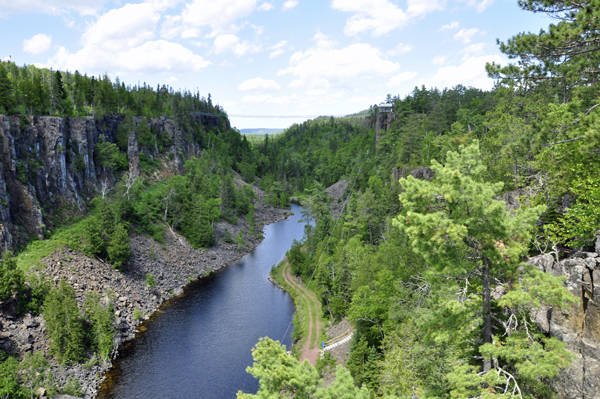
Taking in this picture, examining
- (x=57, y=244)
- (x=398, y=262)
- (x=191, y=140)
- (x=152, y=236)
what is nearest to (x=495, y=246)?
(x=398, y=262)


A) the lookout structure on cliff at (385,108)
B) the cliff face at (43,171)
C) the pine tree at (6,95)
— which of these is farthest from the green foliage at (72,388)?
the lookout structure on cliff at (385,108)

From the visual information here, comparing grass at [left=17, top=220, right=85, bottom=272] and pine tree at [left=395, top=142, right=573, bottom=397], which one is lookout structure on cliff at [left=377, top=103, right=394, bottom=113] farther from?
pine tree at [left=395, top=142, right=573, bottom=397]

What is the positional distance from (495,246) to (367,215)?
138ft

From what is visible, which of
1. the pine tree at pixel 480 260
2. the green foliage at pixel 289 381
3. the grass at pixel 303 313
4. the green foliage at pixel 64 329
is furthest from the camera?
the grass at pixel 303 313

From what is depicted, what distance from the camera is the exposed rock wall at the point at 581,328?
1286 centimetres

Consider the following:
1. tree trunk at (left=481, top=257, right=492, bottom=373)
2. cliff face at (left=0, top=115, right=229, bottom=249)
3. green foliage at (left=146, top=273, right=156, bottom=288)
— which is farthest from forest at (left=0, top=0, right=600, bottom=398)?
green foliage at (left=146, top=273, right=156, bottom=288)

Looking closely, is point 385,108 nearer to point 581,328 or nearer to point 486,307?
point 581,328

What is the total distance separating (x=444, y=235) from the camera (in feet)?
43.0

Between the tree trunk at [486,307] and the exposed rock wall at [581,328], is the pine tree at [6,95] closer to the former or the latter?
the tree trunk at [486,307]

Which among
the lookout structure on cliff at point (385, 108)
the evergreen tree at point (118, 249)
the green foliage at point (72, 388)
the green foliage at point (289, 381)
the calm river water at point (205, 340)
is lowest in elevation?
the calm river water at point (205, 340)

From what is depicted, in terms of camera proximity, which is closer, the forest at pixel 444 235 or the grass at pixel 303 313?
the forest at pixel 444 235

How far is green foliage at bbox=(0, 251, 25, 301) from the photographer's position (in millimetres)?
35469

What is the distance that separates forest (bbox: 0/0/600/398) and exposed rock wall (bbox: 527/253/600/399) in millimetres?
826

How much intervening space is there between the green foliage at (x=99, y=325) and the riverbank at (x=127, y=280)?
3.79 feet
